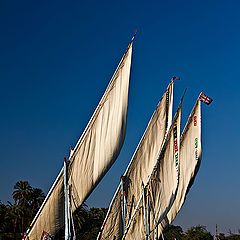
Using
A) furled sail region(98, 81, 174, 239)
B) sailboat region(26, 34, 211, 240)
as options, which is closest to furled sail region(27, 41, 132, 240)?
sailboat region(26, 34, 211, 240)

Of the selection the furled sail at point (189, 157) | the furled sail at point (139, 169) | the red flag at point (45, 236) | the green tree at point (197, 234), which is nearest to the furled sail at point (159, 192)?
the furled sail at point (139, 169)

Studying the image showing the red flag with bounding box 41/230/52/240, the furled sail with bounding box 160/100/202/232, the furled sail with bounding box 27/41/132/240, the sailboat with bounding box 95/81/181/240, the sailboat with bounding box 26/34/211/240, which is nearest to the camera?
the red flag with bounding box 41/230/52/240

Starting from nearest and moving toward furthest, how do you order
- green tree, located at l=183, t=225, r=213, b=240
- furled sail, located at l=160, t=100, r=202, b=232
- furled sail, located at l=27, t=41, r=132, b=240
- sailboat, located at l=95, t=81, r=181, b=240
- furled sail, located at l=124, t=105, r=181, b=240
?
furled sail, located at l=27, t=41, r=132, b=240 → sailboat, located at l=95, t=81, r=181, b=240 → furled sail, located at l=124, t=105, r=181, b=240 → furled sail, located at l=160, t=100, r=202, b=232 → green tree, located at l=183, t=225, r=213, b=240

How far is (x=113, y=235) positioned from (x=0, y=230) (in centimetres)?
4548

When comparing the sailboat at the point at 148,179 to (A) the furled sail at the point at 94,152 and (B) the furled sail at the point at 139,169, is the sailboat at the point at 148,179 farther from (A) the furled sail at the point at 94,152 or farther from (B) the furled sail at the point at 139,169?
(A) the furled sail at the point at 94,152

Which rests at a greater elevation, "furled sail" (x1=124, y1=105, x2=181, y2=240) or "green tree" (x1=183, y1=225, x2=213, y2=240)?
"green tree" (x1=183, y1=225, x2=213, y2=240)

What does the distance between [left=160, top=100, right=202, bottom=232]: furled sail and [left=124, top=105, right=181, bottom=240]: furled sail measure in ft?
12.2

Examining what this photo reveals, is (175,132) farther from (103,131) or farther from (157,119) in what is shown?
(103,131)

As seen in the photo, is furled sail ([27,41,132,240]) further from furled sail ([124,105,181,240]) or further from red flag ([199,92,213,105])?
red flag ([199,92,213,105])

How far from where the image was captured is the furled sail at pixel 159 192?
30203 millimetres

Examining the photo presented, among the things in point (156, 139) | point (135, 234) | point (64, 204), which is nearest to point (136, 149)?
point (156, 139)

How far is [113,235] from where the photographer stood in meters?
28.6

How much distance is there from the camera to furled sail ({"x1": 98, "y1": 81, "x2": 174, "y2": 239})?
94.6ft

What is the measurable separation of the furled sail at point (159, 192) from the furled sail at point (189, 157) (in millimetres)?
3722
